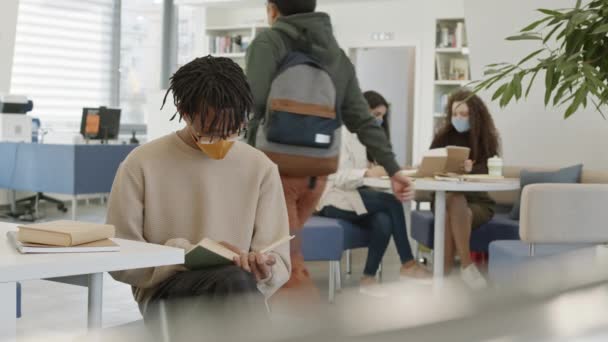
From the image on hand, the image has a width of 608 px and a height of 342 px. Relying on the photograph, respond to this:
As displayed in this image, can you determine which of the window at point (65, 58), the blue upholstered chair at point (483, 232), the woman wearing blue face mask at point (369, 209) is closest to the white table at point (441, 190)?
the woman wearing blue face mask at point (369, 209)

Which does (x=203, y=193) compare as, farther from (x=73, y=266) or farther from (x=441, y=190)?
(x=441, y=190)

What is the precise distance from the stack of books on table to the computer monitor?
774 cm

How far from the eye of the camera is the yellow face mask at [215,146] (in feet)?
7.06

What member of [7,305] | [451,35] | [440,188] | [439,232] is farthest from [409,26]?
[7,305]

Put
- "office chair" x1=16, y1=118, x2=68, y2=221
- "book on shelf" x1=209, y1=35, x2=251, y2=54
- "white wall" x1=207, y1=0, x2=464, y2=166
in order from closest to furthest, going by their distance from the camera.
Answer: "office chair" x1=16, y1=118, x2=68, y2=221 → "white wall" x1=207, y1=0, x2=464, y2=166 → "book on shelf" x1=209, y1=35, x2=251, y2=54

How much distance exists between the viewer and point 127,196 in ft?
6.95

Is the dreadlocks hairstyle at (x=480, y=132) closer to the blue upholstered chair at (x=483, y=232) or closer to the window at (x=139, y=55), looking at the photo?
the blue upholstered chair at (x=483, y=232)

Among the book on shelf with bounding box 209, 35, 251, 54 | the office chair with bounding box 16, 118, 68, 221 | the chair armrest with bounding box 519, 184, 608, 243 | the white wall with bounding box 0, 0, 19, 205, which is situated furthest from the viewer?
the book on shelf with bounding box 209, 35, 251, 54

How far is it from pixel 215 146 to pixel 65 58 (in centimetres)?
956

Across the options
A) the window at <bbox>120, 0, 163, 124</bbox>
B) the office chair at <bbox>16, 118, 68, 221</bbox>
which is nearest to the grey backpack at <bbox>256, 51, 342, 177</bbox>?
the office chair at <bbox>16, 118, 68, 221</bbox>

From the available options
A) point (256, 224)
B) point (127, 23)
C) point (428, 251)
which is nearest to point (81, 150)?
point (428, 251)

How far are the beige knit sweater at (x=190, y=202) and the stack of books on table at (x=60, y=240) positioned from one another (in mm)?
285

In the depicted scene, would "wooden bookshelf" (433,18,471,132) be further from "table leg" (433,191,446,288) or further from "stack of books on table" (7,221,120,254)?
"stack of books on table" (7,221,120,254)

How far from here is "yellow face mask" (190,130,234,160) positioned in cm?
215
